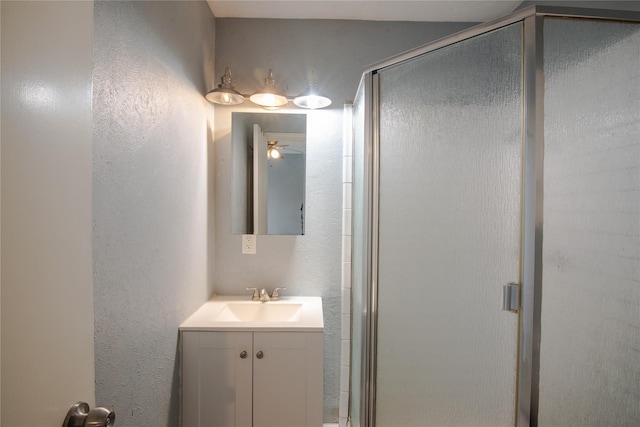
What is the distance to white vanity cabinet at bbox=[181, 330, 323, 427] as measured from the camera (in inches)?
54.2

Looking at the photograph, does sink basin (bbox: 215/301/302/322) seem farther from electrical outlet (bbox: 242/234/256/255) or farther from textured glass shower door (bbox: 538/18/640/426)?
textured glass shower door (bbox: 538/18/640/426)

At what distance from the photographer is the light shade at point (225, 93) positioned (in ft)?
5.24

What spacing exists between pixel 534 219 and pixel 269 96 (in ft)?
4.77

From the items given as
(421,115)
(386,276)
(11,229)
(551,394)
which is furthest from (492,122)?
(11,229)

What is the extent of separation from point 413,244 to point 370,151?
1.55ft

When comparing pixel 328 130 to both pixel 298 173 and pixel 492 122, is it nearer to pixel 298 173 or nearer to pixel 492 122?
pixel 298 173

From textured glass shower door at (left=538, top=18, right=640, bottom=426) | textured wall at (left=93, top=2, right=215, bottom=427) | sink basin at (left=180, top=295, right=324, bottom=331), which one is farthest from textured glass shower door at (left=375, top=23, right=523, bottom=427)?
textured wall at (left=93, top=2, right=215, bottom=427)

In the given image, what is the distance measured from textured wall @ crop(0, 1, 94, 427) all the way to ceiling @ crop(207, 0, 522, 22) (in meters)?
1.50

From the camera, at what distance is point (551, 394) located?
3.38 ft

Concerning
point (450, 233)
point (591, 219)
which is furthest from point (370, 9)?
point (591, 219)

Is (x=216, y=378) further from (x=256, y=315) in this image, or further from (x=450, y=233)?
(x=450, y=233)

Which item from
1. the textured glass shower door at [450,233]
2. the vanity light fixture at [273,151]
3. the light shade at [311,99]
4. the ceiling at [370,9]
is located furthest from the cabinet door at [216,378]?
the ceiling at [370,9]

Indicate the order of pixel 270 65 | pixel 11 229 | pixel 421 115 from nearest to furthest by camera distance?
pixel 11 229
pixel 421 115
pixel 270 65

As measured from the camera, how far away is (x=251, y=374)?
1.39 meters
